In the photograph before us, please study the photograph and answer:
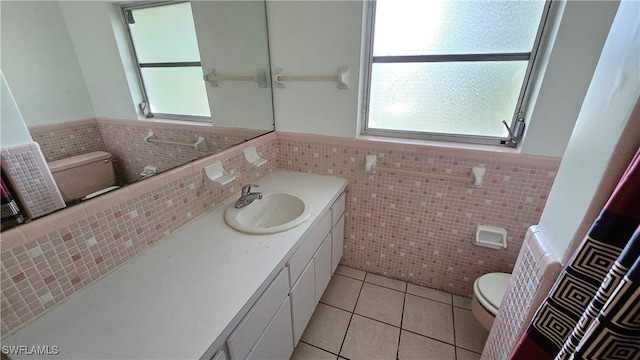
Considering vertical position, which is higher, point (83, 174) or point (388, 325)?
point (83, 174)

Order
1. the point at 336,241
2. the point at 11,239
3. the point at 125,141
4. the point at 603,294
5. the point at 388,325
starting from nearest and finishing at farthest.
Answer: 1. the point at 603,294
2. the point at 11,239
3. the point at 125,141
4. the point at 388,325
5. the point at 336,241

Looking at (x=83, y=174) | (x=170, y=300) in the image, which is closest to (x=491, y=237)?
(x=170, y=300)

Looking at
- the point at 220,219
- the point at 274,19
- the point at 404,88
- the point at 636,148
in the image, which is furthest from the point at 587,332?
the point at 274,19

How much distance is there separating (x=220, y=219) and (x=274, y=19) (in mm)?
1260

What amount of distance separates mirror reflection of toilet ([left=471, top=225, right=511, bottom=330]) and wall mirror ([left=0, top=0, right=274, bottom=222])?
1635 millimetres

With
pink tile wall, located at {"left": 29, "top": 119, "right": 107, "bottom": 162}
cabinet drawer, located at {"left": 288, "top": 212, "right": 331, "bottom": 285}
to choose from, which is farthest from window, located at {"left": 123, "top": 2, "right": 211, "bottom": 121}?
cabinet drawer, located at {"left": 288, "top": 212, "right": 331, "bottom": 285}

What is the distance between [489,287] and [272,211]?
132 cm

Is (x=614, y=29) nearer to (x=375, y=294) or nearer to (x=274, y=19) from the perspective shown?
(x=274, y=19)

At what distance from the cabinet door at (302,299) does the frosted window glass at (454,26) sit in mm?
1362

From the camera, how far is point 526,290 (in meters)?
0.73

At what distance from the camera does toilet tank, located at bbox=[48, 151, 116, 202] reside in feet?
2.56

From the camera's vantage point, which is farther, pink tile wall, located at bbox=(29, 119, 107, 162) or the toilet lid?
the toilet lid

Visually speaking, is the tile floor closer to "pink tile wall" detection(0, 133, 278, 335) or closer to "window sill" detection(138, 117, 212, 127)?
"pink tile wall" detection(0, 133, 278, 335)

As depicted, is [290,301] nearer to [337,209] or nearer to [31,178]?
[337,209]
